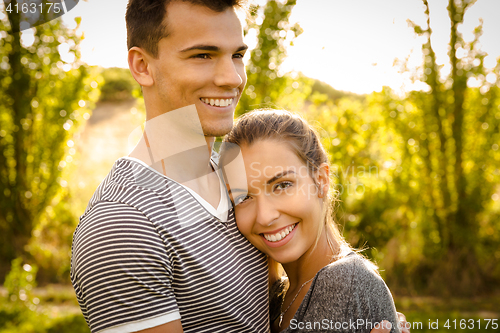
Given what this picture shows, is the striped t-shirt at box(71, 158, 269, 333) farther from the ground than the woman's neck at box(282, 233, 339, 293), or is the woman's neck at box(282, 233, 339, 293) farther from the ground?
the striped t-shirt at box(71, 158, 269, 333)

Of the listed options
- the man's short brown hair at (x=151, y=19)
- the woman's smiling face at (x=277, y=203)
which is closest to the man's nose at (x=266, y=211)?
the woman's smiling face at (x=277, y=203)

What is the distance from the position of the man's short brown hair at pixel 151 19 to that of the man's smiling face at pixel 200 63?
0.02 metres

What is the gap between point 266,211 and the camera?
1.74 m

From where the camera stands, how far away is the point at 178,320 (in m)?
1.29

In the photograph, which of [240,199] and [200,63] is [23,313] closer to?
[240,199]

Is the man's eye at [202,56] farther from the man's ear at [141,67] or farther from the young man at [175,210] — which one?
the man's ear at [141,67]

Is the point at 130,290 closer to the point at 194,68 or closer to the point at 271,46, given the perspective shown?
the point at 194,68

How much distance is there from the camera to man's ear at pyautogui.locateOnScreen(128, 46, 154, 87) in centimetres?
175

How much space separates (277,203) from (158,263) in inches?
26.4

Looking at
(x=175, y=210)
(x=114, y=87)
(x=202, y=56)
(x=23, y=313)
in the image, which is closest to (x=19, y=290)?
(x=23, y=313)

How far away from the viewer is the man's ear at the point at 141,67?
1.75 m

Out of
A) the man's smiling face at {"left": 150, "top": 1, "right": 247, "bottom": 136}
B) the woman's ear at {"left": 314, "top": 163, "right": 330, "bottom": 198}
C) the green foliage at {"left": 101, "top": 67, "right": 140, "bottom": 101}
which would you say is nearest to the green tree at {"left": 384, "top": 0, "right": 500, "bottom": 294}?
the woman's ear at {"left": 314, "top": 163, "right": 330, "bottom": 198}

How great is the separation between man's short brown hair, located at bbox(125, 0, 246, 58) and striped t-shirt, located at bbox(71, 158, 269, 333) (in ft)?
1.84

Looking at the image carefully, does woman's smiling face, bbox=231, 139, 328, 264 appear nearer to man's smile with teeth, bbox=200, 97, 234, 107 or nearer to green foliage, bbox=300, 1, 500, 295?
man's smile with teeth, bbox=200, 97, 234, 107
